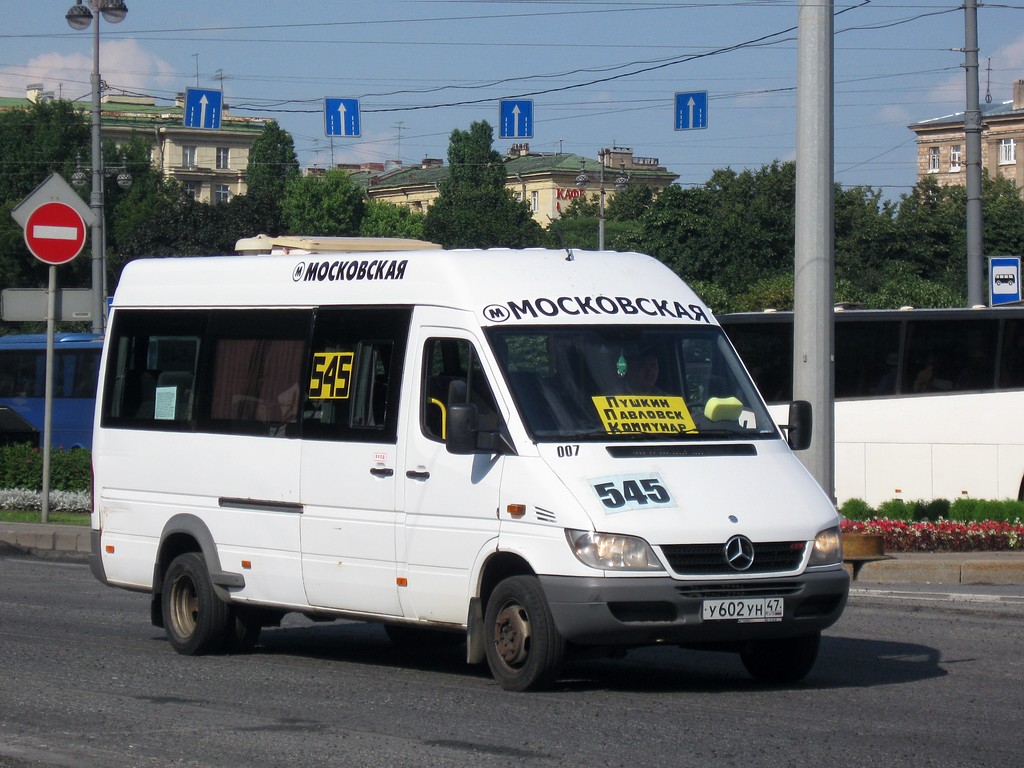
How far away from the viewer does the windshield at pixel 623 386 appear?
8.62 m

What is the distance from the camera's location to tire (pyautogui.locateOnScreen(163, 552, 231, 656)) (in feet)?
34.1

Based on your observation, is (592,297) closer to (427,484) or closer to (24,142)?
(427,484)

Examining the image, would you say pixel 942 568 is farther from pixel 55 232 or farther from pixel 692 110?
pixel 692 110

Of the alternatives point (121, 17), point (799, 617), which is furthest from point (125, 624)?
point (121, 17)

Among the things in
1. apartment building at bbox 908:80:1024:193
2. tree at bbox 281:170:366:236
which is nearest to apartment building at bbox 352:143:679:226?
tree at bbox 281:170:366:236

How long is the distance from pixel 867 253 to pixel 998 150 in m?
70.1

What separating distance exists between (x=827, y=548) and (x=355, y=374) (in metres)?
2.97

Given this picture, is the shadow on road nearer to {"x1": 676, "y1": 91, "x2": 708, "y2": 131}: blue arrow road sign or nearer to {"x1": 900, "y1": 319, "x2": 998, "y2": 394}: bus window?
{"x1": 900, "y1": 319, "x2": 998, "y2": 394}: bus window

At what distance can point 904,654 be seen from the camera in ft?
33.3

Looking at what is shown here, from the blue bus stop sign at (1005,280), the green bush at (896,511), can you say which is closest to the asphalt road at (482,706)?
the green bush at (896,511)

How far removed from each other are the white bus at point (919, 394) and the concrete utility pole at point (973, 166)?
1.67 metres

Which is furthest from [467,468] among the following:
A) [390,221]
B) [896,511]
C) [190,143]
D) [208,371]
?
[190,143]

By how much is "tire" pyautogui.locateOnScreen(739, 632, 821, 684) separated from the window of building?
128 m

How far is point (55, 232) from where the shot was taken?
18.8 m
